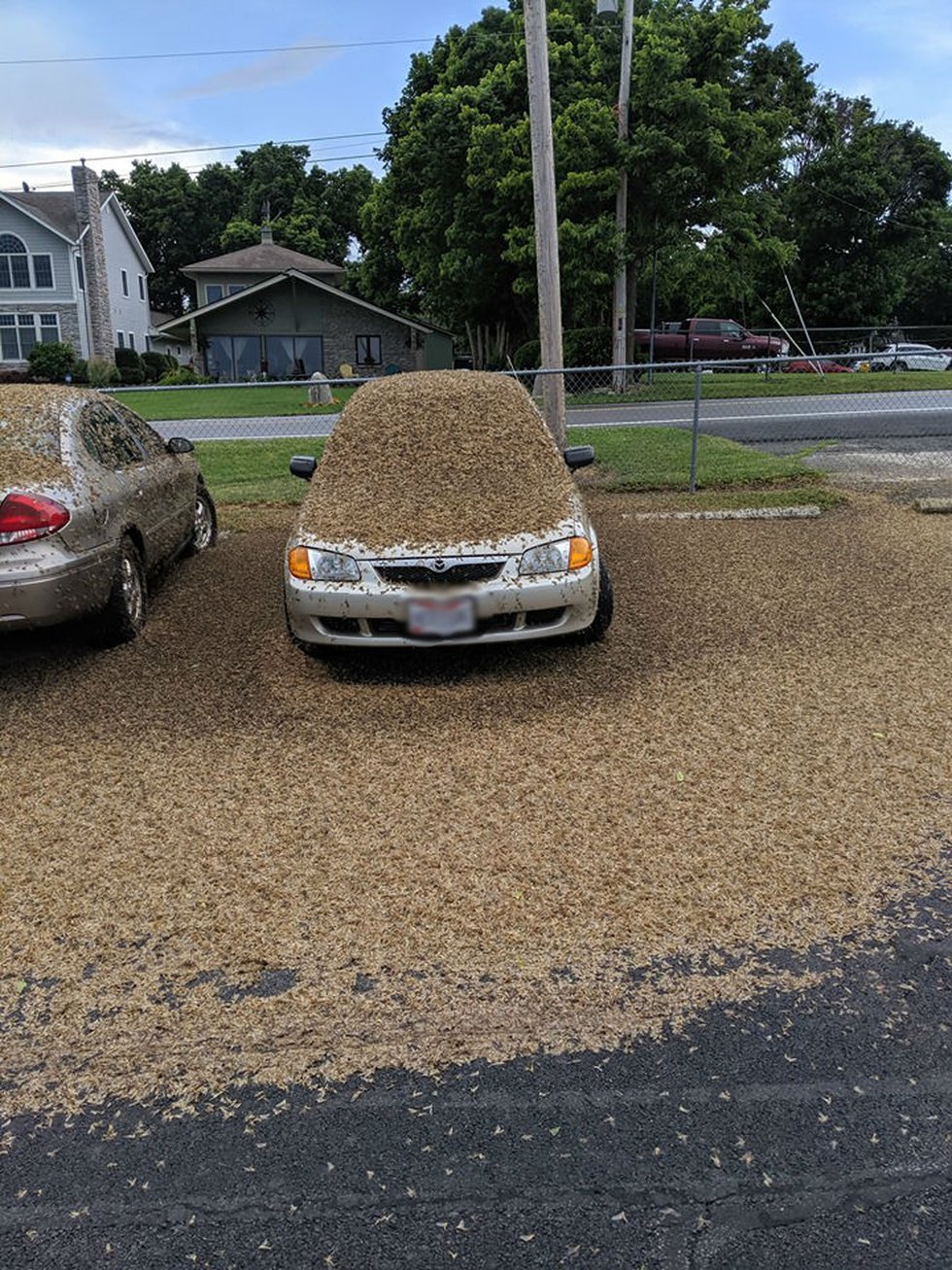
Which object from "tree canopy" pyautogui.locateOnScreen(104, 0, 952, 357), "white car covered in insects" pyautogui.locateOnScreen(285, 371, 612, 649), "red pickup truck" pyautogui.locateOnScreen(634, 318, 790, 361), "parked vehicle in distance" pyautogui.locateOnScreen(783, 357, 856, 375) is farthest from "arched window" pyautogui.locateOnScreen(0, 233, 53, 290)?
"white car covered in insects" pyautogui.locateOnScreen(285, 371, 612, 649)

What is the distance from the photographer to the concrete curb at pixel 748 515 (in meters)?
9.85

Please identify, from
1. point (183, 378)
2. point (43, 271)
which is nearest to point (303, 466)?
point (183, 378)

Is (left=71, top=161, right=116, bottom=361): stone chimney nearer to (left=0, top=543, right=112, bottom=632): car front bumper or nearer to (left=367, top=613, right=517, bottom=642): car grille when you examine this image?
Result: (left=0, top=543, right=112, bottom=632): car front bumper

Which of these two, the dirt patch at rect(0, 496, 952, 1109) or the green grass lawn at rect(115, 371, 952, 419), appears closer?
the dirt patch at rect(0, 496, 952, 1109)

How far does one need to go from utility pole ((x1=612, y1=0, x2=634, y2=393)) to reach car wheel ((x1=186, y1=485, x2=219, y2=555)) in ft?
50.7

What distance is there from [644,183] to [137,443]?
21.3 meters

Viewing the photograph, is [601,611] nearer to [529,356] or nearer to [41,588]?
[41,588]

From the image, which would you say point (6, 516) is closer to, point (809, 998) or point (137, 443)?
point (137, 443)

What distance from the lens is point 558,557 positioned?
17.8 feet

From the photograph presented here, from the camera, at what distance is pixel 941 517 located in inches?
380

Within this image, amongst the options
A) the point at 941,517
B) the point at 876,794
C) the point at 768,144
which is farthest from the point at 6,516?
the point at 768,144

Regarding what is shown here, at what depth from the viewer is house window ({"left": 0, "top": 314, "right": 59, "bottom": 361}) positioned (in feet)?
143

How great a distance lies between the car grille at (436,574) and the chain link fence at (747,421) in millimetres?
4764

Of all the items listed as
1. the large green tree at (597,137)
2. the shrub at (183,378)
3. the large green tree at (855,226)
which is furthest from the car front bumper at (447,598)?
the large green tree at (855,226)
